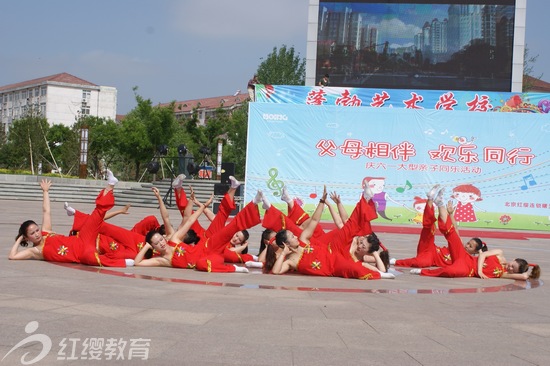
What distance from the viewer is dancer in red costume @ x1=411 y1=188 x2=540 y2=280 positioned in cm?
764

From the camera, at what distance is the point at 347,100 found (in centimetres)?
1908

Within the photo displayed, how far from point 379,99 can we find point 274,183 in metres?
3.79

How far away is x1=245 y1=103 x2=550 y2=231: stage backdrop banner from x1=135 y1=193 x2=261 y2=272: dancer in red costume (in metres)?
11.4

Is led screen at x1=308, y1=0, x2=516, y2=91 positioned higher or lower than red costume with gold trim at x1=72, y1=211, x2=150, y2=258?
higher

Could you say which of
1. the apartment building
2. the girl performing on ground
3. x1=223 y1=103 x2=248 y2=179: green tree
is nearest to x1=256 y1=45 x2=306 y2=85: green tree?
x1=223 y1=103 x2=248 y2=179: green tree

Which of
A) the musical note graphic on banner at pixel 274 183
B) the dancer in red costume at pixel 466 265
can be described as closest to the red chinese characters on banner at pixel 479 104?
the musical note graphic on banner at pixel 274 183

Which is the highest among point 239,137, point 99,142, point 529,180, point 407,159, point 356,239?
point 239,137

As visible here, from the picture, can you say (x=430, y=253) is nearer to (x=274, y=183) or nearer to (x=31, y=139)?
(x=274, y=183)

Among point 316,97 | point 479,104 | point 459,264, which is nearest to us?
point 459,264

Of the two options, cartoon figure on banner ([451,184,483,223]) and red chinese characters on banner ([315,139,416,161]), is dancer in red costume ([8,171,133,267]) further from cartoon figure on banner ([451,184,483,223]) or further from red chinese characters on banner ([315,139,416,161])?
cartoon figure on banner ([451,184,483,223])

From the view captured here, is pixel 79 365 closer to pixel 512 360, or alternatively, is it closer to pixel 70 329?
pixel 70 329

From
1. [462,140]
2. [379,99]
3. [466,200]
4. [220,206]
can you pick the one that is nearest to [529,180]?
[466,200]

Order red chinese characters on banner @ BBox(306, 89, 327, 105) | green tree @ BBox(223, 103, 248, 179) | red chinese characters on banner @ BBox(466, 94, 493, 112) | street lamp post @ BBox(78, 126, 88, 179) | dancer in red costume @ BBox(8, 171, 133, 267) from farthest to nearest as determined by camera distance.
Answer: green tree @ BBox(223, 103, 248, 179) < street lamp post @ BBox(78, 126, 88, 179) < red chinese characters on banner @ BBox(306, 89, 327, 105) < red chinese characters on banner @ BBox(466, 94, 493, 112) < dancer in red costume @ BBox(8, 171, 133, 267)

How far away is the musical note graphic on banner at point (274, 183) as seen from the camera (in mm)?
18906
